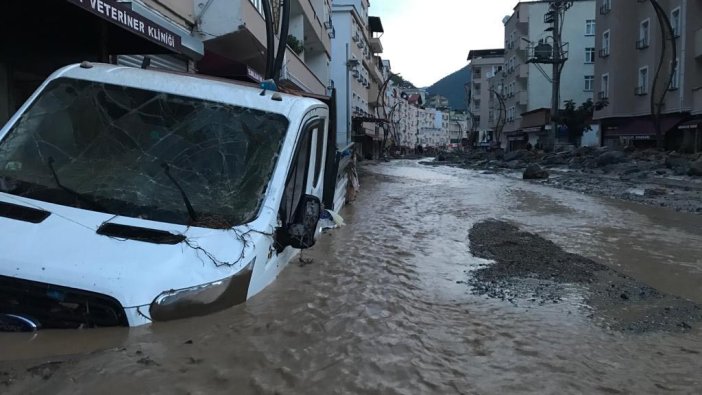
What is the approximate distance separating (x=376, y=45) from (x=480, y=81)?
4029cm

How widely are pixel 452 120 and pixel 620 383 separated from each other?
572 ft

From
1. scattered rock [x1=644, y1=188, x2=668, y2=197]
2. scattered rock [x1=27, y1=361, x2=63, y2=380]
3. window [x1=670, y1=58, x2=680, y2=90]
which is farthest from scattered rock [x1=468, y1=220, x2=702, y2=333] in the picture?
window [x1=670, y1=58, x2=680, y2=90]

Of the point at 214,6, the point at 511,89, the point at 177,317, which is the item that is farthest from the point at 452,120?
the point at 177,317

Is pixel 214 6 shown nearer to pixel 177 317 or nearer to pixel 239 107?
pixel 239 107

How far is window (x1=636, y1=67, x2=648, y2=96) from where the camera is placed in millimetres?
36744

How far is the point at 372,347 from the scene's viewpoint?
13.1 ft

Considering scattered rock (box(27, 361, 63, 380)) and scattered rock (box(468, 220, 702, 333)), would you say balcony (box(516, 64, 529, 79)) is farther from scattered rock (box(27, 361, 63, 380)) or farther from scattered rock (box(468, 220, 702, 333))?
scattered rock (box(27, 361, 63, 380))

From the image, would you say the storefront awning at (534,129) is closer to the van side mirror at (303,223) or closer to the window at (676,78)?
the window at (676,78)

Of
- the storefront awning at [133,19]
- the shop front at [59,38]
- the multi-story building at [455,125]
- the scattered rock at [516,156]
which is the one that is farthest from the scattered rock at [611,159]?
the multi-story building at [455,125]

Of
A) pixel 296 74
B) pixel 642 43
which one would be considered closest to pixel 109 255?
pixel 296 74

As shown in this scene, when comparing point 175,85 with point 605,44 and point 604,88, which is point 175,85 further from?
point 605,44

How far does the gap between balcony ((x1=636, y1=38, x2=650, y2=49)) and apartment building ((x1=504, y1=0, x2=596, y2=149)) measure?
16.4 m

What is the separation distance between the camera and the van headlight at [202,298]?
3369mm

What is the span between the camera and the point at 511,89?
69750mm
